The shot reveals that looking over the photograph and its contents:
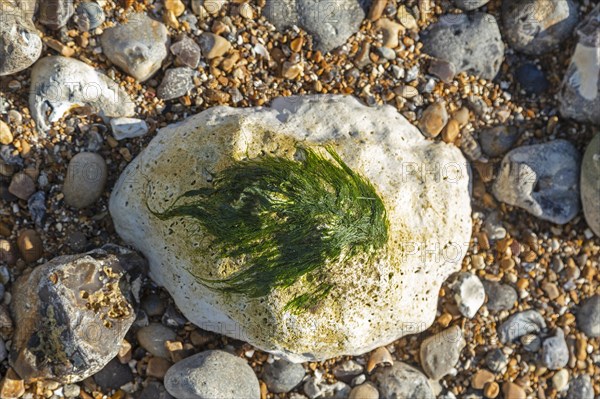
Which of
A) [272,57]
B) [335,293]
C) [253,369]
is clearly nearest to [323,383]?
[253,369]

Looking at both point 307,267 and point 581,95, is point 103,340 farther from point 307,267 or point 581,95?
point 581,95

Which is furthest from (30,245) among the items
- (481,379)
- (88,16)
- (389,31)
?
(481,379)

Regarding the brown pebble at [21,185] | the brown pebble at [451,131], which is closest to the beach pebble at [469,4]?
the brown pebble at [451,131]

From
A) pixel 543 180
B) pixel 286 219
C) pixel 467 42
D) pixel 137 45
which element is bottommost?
pixel 543 180

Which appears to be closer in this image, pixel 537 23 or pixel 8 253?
pixel 8 253

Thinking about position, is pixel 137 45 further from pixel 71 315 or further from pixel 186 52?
pixel 71 315
